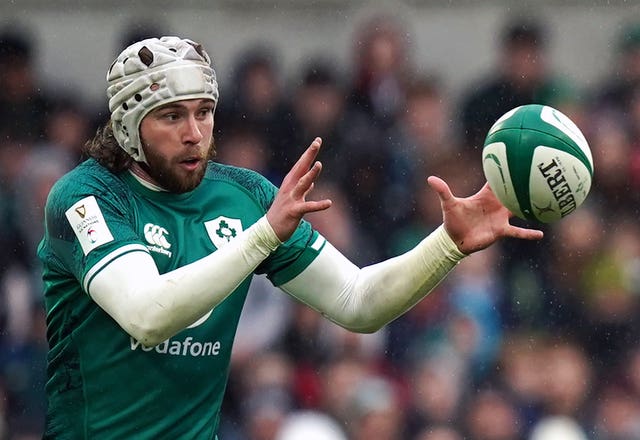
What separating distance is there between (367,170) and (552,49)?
1819 millimetres

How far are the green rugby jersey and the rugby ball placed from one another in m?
0.98

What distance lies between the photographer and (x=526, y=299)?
9500 millimetres

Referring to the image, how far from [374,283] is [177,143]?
0.83 meters

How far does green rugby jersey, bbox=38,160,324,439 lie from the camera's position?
4551 mm

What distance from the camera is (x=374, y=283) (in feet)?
15.9

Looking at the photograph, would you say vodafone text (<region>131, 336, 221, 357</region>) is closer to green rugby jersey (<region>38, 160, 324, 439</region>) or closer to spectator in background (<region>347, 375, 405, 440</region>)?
green rugby jersey (<region>38, 160, 324, 439</region>)

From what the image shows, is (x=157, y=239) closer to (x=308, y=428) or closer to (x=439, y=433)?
(x=308, y=428)

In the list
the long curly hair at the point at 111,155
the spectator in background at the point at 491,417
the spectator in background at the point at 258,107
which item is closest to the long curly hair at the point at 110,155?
the long curly hair at the point at 111,155

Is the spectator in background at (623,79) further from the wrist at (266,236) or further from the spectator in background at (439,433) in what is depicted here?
the wrist at (266,236)

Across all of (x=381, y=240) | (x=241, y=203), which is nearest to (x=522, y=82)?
(x=381, y=240)

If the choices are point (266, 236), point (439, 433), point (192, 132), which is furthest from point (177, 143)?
point (439, 433)

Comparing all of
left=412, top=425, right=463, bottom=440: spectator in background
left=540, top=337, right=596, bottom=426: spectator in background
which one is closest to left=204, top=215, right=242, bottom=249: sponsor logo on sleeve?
left=412, top=425, right=463, bottom=440: spectator in background

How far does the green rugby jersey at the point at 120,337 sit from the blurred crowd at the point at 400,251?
3756mm

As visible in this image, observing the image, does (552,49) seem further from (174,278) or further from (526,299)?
(174,278)
